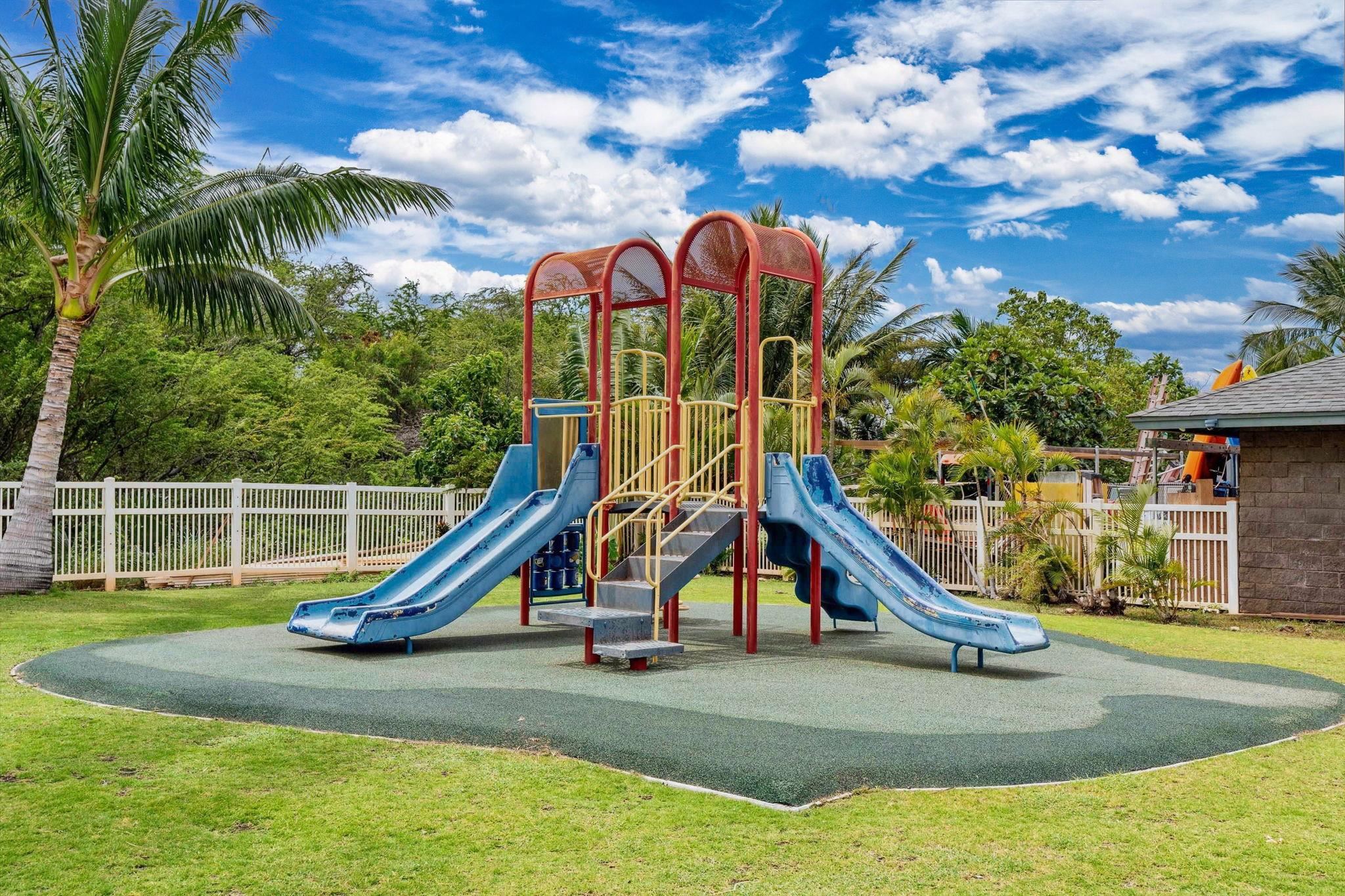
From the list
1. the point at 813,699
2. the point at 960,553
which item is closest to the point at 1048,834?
the point at 813,699

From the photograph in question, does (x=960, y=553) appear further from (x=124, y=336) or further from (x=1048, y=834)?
(x=124, y=336)

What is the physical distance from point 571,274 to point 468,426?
8.26 metres

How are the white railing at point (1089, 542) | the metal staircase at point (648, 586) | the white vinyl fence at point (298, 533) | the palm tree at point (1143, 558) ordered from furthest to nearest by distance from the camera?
the white vinyl fence at point (298, 533) < the white railing at point (1089, 542) < the palm tree at point (1143, 558) < the metal staircase at point (648, 586)

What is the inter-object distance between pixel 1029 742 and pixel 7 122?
13.4 meters

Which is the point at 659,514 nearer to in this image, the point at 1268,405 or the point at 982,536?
the point at 982,536

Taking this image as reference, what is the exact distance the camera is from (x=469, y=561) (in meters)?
11.0

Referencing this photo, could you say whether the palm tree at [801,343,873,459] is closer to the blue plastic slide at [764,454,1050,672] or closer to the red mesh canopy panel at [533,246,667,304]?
the red mesh canopy panel at [533,246,667,304]

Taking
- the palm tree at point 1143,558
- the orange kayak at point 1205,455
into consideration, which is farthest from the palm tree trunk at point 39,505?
the orange kayak at point 1205,455

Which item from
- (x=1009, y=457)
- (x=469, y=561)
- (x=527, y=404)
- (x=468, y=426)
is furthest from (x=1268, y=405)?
(x=468, y=426)

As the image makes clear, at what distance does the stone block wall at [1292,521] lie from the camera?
13.8 meters

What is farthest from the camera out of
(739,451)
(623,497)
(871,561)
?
(623,497)

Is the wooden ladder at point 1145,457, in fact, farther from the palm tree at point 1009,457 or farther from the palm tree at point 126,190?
the palm tree at point 126,190

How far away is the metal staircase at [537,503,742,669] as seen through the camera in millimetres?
9547

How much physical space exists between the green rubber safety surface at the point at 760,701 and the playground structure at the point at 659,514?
0.40 meters
